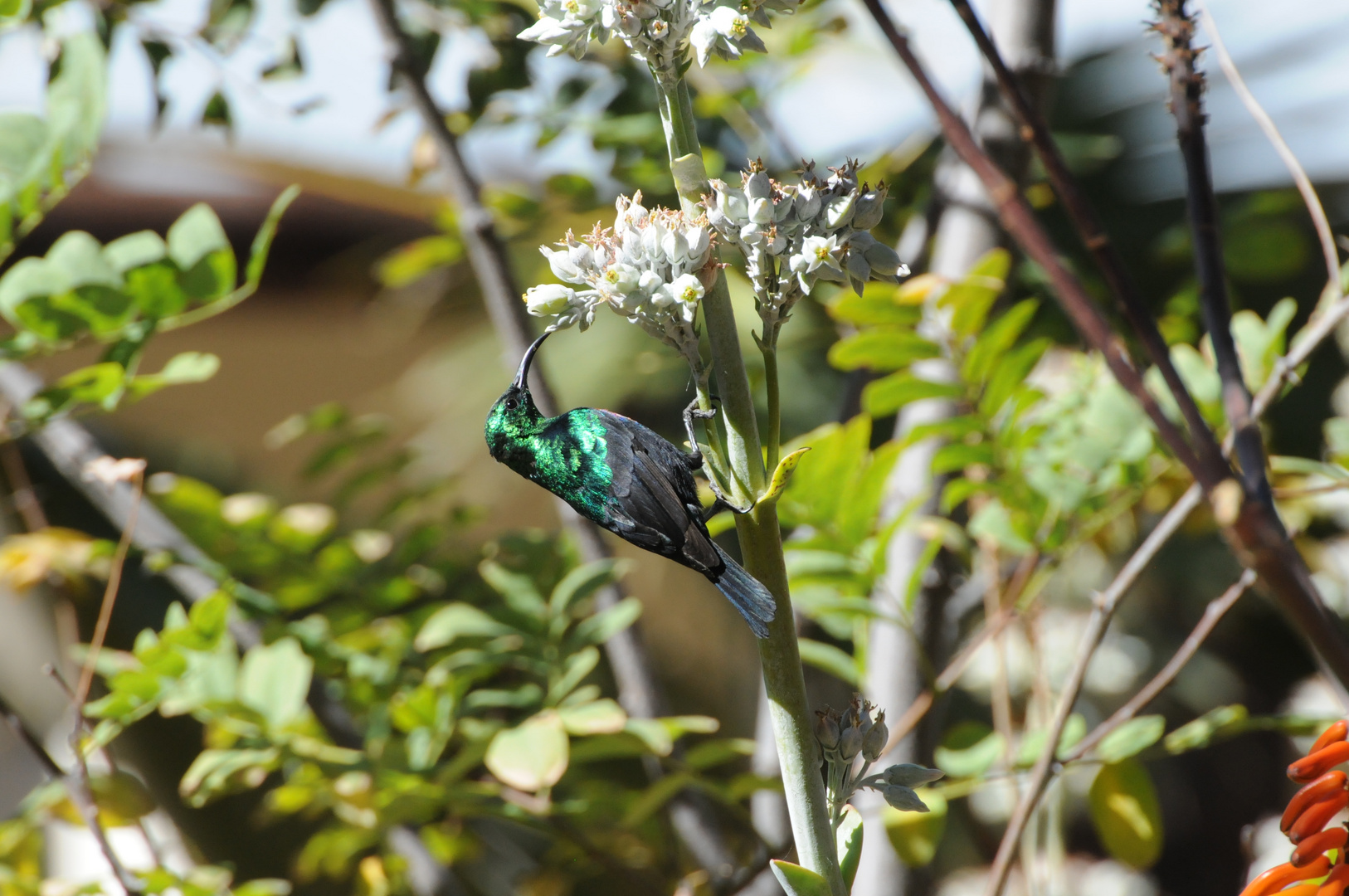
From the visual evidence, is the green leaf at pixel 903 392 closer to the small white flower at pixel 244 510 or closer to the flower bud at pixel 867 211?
the flower bud at pixel 867 211

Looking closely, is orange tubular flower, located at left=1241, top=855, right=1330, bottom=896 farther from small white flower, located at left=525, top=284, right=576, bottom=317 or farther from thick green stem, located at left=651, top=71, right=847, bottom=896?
small white flower, located at left=525, top=284, right=576, bottom=317

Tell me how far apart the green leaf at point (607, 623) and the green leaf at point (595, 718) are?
0.08m

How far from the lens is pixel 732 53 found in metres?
0.40

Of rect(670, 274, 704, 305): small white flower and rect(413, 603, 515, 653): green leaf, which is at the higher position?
rect(670, 274, 704, 305): small white flower

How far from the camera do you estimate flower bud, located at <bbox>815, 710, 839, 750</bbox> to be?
43cm

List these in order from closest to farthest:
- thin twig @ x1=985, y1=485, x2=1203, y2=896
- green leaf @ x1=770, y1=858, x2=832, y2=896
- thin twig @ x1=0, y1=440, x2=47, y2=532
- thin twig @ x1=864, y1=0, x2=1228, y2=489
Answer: thin twig @ x1=864, y1=0, x2=1228, y2=489, green leaf @ x1=770, y1=858, x2=832, y2=896, thin twig @ x1=985, y1=485, x2=1203, y2=896, thin twig @ x1=0, y1=440, x2=47, y2=532

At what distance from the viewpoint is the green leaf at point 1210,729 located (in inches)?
28.6

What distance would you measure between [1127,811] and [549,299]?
2.19 ft

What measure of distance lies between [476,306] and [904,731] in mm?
2637

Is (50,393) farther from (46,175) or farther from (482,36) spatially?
(482,36)

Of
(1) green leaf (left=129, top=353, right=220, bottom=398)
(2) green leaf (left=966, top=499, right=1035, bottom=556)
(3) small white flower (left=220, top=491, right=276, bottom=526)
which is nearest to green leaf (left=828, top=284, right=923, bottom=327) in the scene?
(2) green leaf (left=966, top=499, right=1035, bottom=556)

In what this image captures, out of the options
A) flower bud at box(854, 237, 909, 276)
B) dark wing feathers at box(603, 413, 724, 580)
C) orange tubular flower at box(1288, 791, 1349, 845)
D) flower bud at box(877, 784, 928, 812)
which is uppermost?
flower bud at box(854, 237, 909, 276)

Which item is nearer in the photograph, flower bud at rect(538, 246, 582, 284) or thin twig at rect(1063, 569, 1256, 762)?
flower bud at rect(538, 246, 582, 284)

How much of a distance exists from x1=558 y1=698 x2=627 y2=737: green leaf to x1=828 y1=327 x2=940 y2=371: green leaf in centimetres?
32
